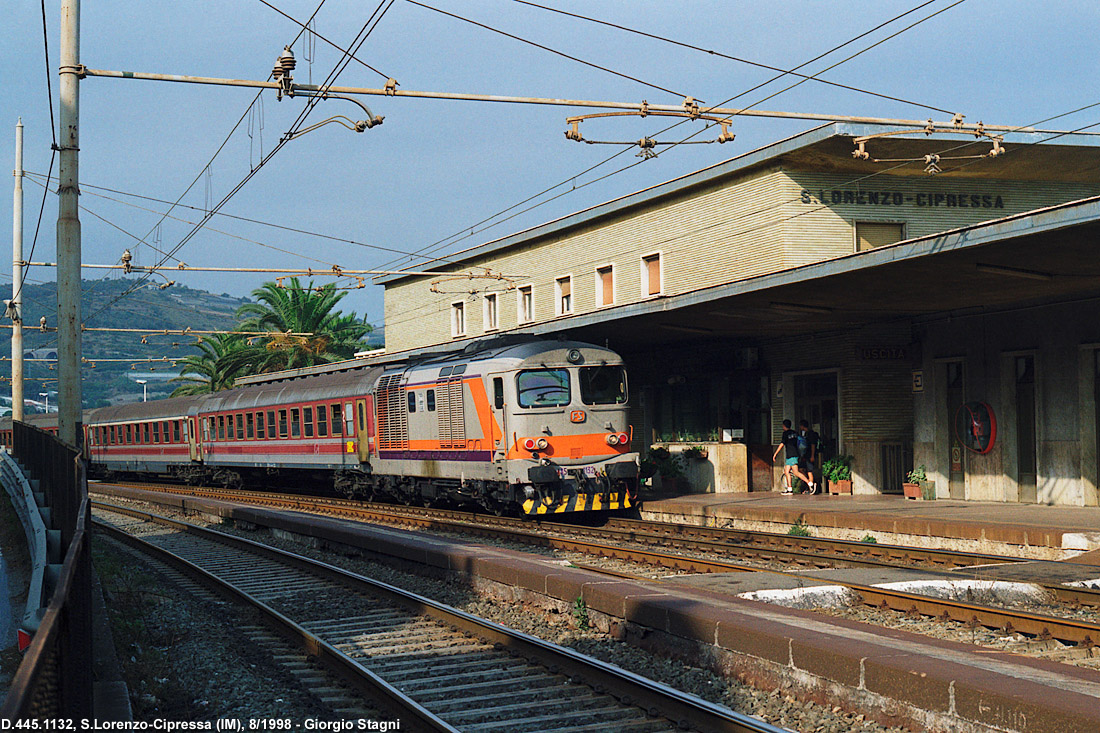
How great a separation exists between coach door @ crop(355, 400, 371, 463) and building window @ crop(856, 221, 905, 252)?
12.3 meters

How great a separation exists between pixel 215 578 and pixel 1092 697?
10381mm

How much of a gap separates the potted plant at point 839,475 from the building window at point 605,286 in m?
9.64

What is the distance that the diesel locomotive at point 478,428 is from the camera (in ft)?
61.4

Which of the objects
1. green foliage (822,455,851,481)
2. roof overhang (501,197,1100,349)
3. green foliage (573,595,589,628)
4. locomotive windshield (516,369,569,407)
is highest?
roof overhang (501,197,1100,349)

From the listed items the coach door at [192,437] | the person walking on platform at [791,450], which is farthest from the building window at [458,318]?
the person walking on platform at [791,450]

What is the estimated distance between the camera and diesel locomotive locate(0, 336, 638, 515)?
61.4 feet

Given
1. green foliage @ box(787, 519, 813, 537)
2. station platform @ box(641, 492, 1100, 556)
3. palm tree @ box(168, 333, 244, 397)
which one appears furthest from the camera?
palm tree @ box(168, 333, 244, 397)

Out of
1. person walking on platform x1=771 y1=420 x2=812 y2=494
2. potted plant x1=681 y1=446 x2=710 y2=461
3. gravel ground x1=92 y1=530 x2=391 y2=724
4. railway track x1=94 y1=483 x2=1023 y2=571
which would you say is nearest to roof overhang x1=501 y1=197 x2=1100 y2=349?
person walking on platform x1=771 y1=420 x2=812 y2=494

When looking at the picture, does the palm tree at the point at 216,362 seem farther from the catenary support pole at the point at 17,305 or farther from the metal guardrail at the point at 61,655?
the metal guardrail at the point at 61,655

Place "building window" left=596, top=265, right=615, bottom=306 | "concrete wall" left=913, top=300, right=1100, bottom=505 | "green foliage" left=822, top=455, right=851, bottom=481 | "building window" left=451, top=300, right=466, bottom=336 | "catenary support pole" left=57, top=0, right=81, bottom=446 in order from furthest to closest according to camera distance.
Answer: "building window" left=451, top=300, right=466, bottom=336 < "building window" left=596, top=265, right=615, bottom=306 < "green foliage" left=822, top=455, right=851, bottom=481 < "concrete wall" left=913, top=300, right=1100, bottom=505 < "catenary support pole" left=57, top=0, right=81, bottom=446

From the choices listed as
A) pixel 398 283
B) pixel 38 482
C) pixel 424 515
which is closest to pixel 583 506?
pixel 424 515

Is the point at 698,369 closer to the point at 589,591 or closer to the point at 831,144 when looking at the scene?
the point at 831,144

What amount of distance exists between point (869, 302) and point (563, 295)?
15512 mm

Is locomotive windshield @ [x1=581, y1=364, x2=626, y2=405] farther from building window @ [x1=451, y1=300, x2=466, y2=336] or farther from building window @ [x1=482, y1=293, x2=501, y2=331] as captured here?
building window @ [x1=451, y1=300, x2=466, y2=336]
